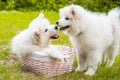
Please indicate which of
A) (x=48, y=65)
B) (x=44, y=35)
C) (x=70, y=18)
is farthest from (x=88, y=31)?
(x=48, y=65)

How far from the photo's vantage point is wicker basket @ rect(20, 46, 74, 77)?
5.73 m

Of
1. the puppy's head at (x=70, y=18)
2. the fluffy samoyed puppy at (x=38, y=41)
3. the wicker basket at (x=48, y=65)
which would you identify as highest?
the puppy's head at (x=70, y=18)

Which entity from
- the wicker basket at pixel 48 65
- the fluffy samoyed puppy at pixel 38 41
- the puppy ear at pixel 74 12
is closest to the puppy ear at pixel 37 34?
the fluffy samoyed puppy at pixel 38 41

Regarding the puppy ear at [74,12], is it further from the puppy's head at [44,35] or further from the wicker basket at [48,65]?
the wicker basket at [48,65]

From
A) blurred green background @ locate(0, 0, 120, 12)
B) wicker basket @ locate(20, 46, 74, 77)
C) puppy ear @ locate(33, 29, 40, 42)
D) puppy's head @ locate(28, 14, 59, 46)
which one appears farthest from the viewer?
blurred green background @ locate(0, 0, 120, 12)

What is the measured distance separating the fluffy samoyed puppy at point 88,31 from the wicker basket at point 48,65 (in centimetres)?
25

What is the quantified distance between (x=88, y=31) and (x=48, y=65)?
772 mm

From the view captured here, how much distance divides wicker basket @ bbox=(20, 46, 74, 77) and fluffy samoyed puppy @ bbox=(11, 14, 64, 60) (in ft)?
0.33

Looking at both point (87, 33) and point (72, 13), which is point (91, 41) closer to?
point (87, 33)

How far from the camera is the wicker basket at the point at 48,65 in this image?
225 inches

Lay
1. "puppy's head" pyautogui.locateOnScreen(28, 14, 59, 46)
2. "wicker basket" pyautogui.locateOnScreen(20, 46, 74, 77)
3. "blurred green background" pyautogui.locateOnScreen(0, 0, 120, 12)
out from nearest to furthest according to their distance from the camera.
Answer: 1. "puppy's head" pyautogui.locateOnScreen(28, 14, 59, 46)
2. "wicker basket" pyautogui.locateOnScreen(20, 46, 74, 77)
3. "blurred green background" pyautogui.locateOnScreen(0, 0, 120, 12)

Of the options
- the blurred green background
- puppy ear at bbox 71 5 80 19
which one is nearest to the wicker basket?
puppy ear at bbox 71 5 80 19

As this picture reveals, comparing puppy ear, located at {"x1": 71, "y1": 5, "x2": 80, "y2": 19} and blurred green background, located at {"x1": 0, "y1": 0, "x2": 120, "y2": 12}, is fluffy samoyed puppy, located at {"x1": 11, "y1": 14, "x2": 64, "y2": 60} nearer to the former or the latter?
puppy ear, located at {"x1": 71, "y1": 5, "x2": 80, "y2": 19}

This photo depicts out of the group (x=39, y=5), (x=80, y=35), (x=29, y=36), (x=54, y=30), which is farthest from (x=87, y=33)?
(x=39, y=5)
